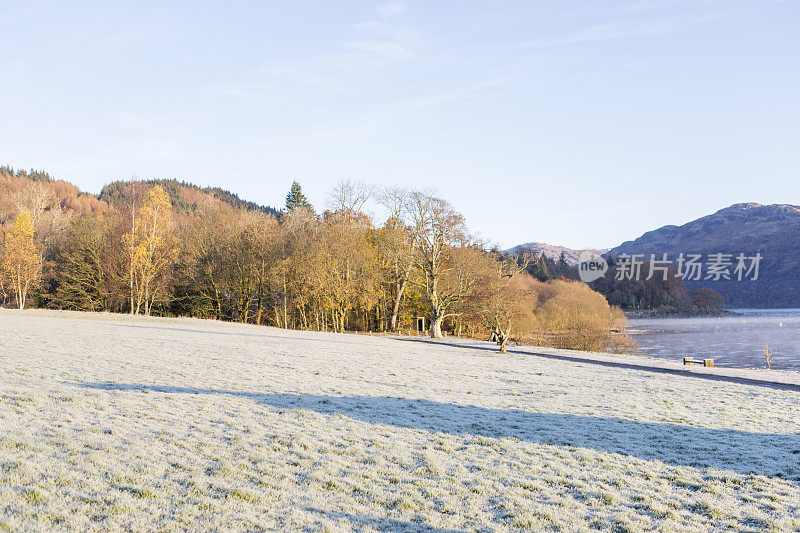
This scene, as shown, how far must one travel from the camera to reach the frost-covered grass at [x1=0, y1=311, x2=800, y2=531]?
644 cm

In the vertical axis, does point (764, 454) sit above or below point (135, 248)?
below

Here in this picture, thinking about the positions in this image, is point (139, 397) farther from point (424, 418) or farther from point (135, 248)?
point (135, 248)

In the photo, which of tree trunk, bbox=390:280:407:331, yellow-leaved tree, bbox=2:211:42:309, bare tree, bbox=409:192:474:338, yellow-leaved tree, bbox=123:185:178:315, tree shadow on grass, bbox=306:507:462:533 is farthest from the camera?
tree trunk, bbox=390:280:407:331

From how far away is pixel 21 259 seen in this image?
176ft

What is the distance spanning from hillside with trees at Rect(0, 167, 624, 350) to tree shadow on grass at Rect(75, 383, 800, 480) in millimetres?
31657

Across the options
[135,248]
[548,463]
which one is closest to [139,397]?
[548,463]

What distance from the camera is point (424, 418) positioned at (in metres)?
12.2

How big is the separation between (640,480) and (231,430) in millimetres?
7540

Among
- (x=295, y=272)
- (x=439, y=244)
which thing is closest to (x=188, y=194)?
(x=295, y=272)

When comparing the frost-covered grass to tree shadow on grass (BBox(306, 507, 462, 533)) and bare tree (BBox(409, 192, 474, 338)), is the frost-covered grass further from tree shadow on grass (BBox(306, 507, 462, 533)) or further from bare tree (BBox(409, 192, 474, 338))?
bare tree (BBox(409, 192, 474, 338))

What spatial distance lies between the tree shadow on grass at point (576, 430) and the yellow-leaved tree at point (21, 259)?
169 feet

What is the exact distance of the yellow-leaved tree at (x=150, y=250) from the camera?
52.2 metres

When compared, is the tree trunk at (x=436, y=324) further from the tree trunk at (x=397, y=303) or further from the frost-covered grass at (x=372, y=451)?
the frost-covered grass at (x=372, y=451)

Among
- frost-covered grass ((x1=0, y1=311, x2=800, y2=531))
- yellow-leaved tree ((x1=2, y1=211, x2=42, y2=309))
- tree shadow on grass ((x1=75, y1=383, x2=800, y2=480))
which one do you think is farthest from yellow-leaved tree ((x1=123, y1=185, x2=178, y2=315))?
tree shadow on grass ((x1=75, y1=383, x2=800, y2=480))
